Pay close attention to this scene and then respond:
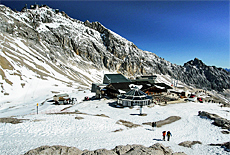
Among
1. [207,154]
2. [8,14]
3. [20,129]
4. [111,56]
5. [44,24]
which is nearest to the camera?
[207,154]

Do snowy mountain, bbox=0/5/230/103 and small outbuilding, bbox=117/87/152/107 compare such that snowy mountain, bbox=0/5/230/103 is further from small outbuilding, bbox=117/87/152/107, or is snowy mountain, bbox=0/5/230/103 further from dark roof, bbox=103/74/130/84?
small outbuilding, bbox=117/87/152/107

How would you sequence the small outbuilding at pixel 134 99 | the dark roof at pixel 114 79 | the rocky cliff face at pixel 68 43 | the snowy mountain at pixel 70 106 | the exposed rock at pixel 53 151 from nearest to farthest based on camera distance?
the exposed rock at pixel 53 151, the snowy mountain at pixel 70 106, the small outbuilding at pixel 134 99, the dark roof at pixel 114 79, the rocky cliff face at pixel 68 43

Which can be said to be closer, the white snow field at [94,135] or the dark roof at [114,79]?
the white snow field at [94,135]

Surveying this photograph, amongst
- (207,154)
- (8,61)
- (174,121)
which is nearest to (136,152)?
(207,154)

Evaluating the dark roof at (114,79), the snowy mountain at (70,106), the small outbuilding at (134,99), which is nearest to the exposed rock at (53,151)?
the snowy mountain at (70,106)

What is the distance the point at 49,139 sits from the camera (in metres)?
14.5

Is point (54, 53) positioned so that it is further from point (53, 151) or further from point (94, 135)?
point (53, 151)

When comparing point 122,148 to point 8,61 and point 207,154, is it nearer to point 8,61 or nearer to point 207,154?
point 207,154

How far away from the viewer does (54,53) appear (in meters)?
121

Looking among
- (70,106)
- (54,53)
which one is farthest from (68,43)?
(70,106)

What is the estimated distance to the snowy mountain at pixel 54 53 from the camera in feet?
242

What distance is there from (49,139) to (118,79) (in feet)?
191

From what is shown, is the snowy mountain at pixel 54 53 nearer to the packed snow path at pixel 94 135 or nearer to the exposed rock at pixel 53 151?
the packed snow path at pixel 94 135

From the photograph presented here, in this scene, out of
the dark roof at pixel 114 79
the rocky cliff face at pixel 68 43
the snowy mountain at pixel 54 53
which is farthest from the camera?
the rocky cliff face at pixel 68 43
